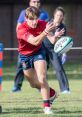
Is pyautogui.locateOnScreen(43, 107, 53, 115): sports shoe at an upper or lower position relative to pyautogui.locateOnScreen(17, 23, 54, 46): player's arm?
lower

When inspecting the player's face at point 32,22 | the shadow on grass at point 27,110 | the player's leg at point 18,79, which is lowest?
the player's leg at point 18,79

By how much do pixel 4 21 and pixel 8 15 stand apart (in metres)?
0.35

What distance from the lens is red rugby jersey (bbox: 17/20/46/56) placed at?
10.1m

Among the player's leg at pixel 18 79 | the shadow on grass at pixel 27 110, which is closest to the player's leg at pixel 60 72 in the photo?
the player's leg at pixel 18 79

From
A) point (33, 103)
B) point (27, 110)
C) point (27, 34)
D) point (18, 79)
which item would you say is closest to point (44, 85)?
point (27, 110)

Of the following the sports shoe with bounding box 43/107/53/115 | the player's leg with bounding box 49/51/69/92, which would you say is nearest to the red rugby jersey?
the sports shoe with bounding box 43/107/53/115

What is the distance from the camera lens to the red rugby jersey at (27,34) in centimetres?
1005

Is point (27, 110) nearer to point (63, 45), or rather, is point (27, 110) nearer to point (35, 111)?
point (35, 111)

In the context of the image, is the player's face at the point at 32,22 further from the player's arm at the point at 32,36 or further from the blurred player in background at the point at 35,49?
the player's arm at the point at 32,36

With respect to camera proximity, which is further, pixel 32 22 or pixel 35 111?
pixel 35 111

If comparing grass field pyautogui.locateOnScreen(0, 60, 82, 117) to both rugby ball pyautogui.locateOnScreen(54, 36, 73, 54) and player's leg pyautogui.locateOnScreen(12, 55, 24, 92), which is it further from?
rugby ball pyautogui.locateOnScreen(54, 36, 73, 54)

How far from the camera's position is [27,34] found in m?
10.0

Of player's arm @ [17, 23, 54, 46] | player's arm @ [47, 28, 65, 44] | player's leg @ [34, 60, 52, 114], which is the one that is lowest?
player's leg @ [34, 60, 52, 114]

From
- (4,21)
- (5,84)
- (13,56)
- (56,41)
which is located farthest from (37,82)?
(4,21)
